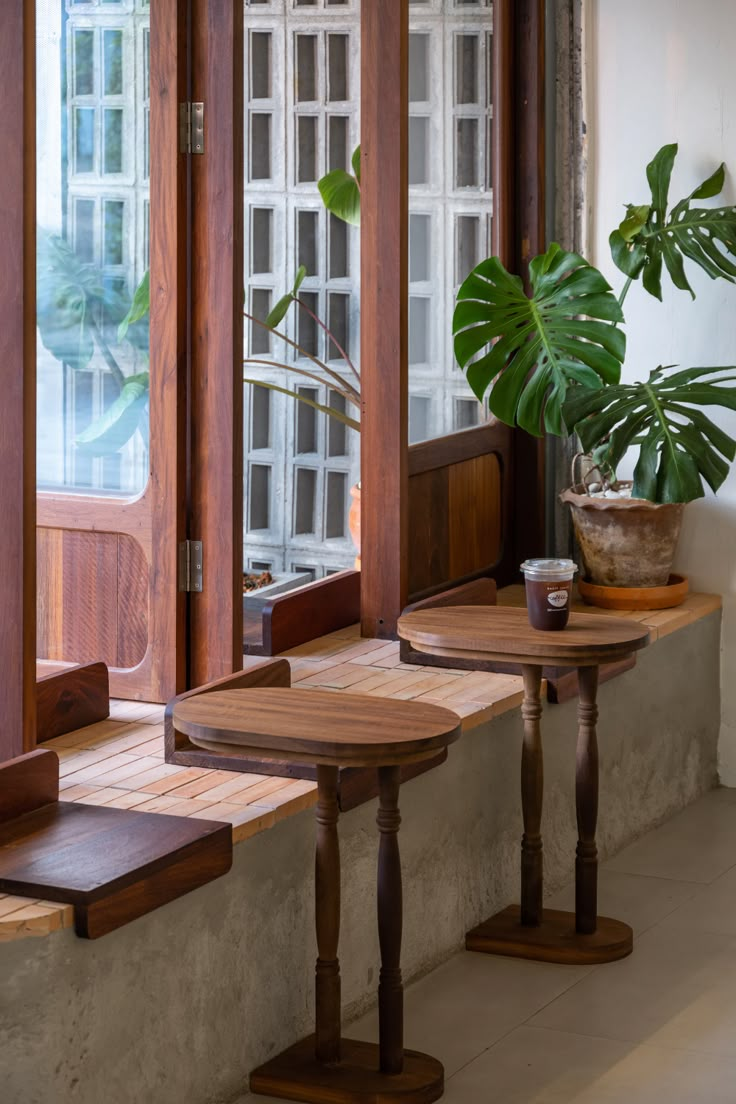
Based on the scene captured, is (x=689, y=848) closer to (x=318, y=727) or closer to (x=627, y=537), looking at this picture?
(x=627, y=537)

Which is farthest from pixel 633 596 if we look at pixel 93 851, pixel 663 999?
pixel 93 851

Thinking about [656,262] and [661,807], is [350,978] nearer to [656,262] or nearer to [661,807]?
[661,807]

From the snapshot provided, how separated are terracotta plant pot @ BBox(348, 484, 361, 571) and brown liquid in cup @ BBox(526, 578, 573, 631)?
1.40 meters

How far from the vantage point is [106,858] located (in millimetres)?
3111

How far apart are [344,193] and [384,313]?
45 centimetres

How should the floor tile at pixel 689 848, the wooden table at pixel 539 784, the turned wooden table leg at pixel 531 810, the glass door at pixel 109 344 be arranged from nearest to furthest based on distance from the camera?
the wooden table at pixel 539 784, the glass door at pixel 109 344, the turned wooden table leg at pixel 531 810, the floor tile at pixel 689 848

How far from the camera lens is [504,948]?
13.9ft

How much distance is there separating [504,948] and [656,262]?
226cm

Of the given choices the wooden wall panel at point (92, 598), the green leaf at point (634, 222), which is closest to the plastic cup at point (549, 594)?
the wooden wall panel at point (92, 598)

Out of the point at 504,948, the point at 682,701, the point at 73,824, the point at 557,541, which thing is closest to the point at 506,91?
the point at 557,541

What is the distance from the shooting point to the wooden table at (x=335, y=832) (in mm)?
3188

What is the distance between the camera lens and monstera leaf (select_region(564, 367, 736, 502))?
505 cm

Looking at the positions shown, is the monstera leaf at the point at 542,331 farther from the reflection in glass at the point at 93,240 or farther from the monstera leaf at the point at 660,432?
the reflection in glass at the point at 93,240

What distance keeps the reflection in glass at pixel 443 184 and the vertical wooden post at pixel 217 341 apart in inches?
45.8
